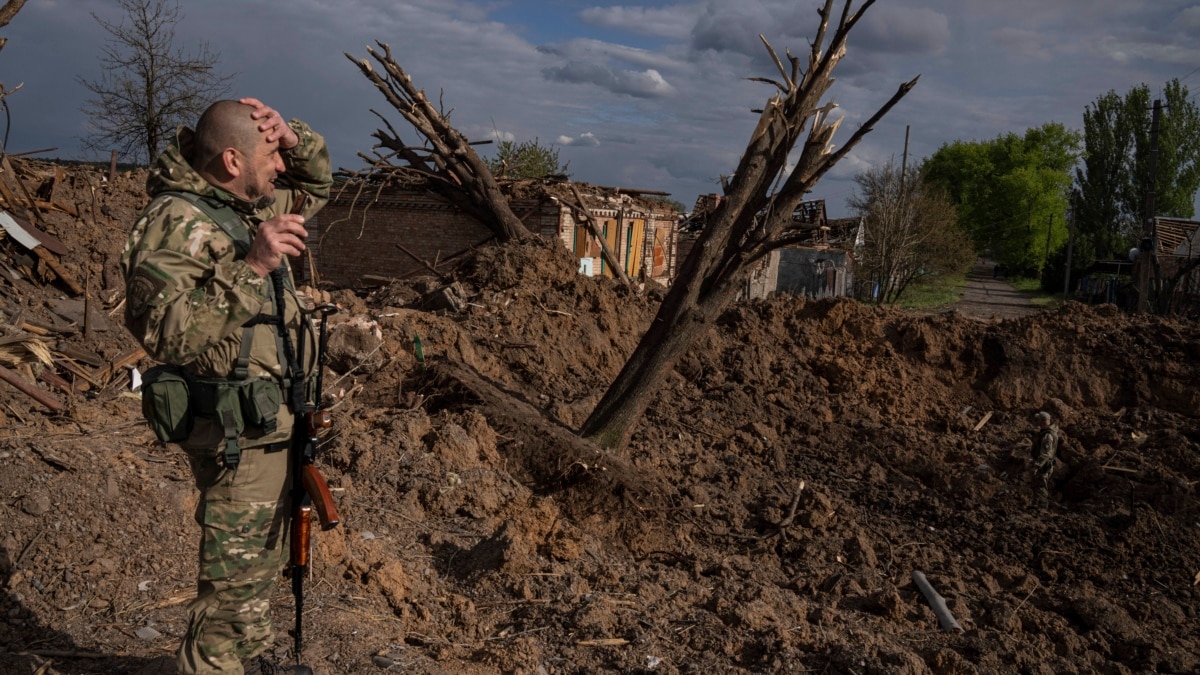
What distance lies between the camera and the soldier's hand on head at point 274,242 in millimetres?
2670

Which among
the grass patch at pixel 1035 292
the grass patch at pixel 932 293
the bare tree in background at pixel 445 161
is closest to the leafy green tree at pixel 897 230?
the grass patch at pixel 932 293

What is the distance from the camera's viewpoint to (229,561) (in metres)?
2.95

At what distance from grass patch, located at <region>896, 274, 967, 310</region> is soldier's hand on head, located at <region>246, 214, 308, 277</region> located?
36731mm

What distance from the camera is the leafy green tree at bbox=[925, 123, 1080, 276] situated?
64.3 metres

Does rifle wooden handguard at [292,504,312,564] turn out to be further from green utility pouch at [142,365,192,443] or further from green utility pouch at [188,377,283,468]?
green utility pouch at [142,365,192,443]

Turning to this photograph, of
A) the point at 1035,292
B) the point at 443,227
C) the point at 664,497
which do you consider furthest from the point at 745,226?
the point at 1035,292

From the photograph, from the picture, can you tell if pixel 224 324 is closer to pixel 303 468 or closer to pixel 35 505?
pixel 303 468

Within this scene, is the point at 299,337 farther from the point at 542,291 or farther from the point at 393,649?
the point at 542,291

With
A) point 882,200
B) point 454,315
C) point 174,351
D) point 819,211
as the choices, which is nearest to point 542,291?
point 454,315

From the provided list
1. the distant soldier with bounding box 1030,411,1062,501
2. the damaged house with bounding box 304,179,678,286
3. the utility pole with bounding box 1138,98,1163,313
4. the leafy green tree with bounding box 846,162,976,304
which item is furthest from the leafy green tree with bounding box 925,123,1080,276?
the distant soldier with bounding box 1030,411,1062,501

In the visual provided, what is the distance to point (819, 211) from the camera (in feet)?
112

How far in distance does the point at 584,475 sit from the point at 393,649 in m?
2.69

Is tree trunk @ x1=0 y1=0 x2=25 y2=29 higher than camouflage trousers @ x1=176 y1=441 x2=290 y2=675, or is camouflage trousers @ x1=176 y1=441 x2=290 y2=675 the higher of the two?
tree trunk @ x1=0 y1=0 x2=25 y2=29

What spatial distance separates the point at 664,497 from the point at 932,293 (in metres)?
41.8
